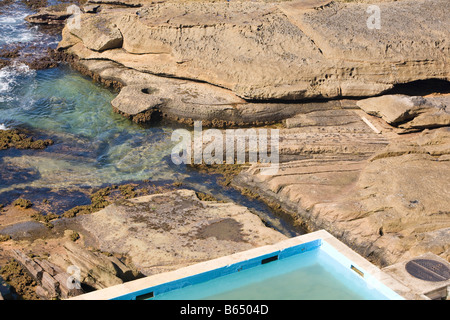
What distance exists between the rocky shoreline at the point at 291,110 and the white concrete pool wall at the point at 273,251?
69 cm

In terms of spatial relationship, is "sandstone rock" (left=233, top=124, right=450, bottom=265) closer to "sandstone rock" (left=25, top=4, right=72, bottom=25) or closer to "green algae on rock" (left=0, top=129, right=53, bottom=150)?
"green algae on rock" (left=0, top=129, right=53, bottom=150)

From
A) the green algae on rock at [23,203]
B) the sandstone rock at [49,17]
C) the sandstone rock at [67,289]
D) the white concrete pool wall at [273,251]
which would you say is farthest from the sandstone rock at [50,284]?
the sandstone rock at [49,17]

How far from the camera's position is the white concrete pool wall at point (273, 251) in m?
5.93

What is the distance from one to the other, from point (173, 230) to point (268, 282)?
2.00m

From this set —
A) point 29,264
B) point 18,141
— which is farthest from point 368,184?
point 18,141

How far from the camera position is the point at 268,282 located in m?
6.54

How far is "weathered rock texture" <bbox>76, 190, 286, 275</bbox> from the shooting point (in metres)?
7.39

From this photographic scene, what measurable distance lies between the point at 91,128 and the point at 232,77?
3.27 meters

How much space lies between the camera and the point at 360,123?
11141 mm

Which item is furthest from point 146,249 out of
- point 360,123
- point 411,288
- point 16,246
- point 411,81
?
point 411,81

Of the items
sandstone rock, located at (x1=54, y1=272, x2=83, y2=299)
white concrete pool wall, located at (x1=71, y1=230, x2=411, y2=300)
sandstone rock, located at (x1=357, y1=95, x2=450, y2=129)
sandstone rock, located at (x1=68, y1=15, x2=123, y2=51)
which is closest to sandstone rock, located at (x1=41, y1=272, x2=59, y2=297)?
sandstone rock, located at (x1=54, y1=272, x2=83, y2=299)

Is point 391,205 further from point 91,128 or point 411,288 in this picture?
point 91,128

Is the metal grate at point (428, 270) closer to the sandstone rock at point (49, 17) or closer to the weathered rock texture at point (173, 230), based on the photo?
the weathered rock texture at point (173, 230)

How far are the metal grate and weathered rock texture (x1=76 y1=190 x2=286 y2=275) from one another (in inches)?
80.1
